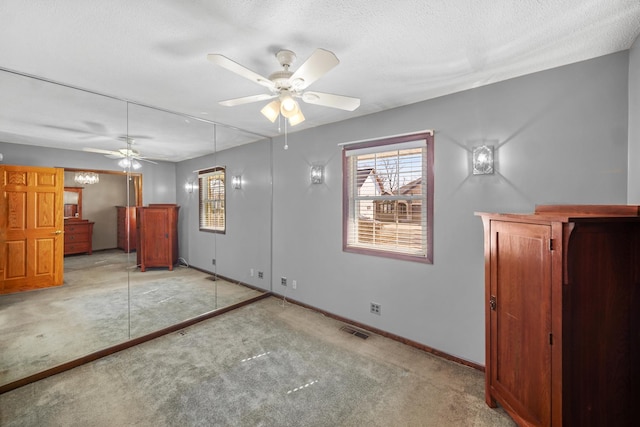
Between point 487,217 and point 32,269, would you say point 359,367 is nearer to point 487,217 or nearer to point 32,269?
point 487,217

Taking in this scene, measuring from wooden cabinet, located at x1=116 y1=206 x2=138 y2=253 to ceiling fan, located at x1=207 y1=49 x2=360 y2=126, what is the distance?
6.03 feet

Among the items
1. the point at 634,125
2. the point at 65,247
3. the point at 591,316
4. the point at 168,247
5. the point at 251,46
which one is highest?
the point at 251,46

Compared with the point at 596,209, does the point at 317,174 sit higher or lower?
higher

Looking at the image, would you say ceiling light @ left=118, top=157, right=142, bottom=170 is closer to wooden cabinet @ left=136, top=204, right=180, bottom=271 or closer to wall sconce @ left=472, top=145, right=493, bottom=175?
wooden cabinet @ left=136, top=204, right=180, bottom=271

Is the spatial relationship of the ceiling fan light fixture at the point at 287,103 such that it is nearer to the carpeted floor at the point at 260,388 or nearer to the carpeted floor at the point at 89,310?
the carpeted floor at the point at 260,388

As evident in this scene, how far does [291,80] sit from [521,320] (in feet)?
7.07

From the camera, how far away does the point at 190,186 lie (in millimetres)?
3486

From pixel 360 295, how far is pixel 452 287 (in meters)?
1.08

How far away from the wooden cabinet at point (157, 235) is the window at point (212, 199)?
1.25 feet

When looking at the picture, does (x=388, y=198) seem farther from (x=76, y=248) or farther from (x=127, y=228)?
(x=76, y=248)

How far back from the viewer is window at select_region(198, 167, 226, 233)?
12.0 feet

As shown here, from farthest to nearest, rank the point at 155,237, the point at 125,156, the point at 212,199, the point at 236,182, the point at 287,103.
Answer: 1. the point at 236,182
2. the point at 212,199
3. the point at 155,237
4. the point at 125,156
5. the point at 287,103

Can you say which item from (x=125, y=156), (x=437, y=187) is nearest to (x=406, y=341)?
(x=437, y=187)

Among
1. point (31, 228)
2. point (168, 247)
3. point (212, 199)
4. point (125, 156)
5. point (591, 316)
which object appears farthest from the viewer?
point (212, 199)
